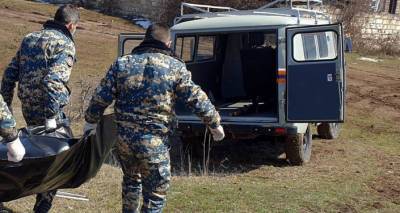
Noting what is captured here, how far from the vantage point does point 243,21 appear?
302 inches

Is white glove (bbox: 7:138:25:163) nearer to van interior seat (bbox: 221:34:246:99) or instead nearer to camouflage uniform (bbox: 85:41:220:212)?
camouflage uniform (bbox: 85:41:220:212)

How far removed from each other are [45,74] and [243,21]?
11.3 ft

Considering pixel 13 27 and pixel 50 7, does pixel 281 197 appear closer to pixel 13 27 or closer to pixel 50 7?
pixel 13 27

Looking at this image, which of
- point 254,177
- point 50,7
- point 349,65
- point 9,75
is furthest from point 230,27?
point 50,7

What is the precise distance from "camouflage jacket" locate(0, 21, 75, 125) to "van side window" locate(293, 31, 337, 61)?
3.17 m

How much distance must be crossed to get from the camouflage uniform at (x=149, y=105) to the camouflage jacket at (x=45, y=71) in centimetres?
56

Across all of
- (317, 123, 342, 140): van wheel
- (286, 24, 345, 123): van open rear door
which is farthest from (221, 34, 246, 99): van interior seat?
(286, 24, 345, 123): van open rear door

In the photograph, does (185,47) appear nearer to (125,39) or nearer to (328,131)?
(125,39)

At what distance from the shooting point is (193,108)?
14.2 ft

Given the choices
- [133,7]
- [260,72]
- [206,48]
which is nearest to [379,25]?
[133,7]

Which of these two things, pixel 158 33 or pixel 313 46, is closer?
pixel 158 33

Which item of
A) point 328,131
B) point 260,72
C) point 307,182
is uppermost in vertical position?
point 260,72

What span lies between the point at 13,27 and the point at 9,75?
57.8 feet

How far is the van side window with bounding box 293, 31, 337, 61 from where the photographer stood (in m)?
7.32
